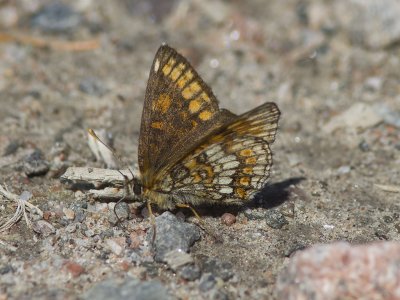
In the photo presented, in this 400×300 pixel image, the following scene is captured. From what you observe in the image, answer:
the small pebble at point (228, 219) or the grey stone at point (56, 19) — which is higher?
the grey stone at point (56, 19)

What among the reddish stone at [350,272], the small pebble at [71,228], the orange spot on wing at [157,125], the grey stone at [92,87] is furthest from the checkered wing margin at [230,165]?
the grey stone at [92,87]

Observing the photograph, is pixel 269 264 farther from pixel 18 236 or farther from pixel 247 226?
pixel 18 236

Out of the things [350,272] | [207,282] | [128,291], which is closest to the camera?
[350,272]

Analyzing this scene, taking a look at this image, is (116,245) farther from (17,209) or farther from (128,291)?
(17,209)

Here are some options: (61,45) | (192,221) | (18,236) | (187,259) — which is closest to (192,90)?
(192,221)

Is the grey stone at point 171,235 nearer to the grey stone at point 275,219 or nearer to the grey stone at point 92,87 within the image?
the grey stone at point 275,219

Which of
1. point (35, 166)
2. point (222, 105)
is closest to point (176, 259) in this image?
point (35, 166)
